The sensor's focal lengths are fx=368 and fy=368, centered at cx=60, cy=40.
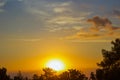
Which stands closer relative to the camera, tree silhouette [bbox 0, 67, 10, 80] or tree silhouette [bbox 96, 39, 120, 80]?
tree silhouette [bbox 96, 39, 120, 80]

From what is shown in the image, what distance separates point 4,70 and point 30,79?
55.4 m

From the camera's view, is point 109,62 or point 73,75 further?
point 73,75

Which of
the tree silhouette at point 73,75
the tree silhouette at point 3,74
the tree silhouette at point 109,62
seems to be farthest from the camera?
the tree silhouette at point 73,75

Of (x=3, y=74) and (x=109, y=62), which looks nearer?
(x=109, y=62)

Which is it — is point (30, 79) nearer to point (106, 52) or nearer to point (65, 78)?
point (65, 78)

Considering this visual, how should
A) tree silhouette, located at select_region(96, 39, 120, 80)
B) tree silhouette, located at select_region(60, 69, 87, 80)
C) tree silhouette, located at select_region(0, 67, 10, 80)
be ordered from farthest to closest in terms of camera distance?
tree silhouette, located at select_region(60, 69, 87, 80) → tree silhouette, located at select_region(0, 67, 10, 80) → tree silhouette, located at select_region(96, 39, 120, 80)

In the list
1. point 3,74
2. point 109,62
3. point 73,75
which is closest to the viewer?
point 109,62

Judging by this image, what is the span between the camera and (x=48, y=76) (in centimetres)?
14788

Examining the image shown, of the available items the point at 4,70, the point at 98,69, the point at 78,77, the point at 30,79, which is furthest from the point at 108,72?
the point at 30,79

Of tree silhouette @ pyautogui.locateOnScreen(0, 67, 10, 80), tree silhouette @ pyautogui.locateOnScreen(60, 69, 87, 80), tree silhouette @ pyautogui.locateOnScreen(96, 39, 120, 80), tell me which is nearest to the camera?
tree silhouette @ pyautogui.locateOnScreen(96, 39, 120, 80)

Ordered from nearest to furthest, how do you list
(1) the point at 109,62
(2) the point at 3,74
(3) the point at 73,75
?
(1) the point at 109,62 < (2) the point at 3,74 < (3) the point at 73,75

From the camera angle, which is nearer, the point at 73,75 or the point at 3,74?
the point at 3,74

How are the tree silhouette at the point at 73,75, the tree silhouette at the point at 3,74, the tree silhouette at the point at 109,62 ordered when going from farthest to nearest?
the tree silhouette at the point at 73,75 < the tree silhouette at the point at 3,74 < the tree silhouette at the point at 109,62

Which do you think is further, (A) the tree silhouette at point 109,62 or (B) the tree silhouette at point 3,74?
(B) the tree silhouette at point 3,74
